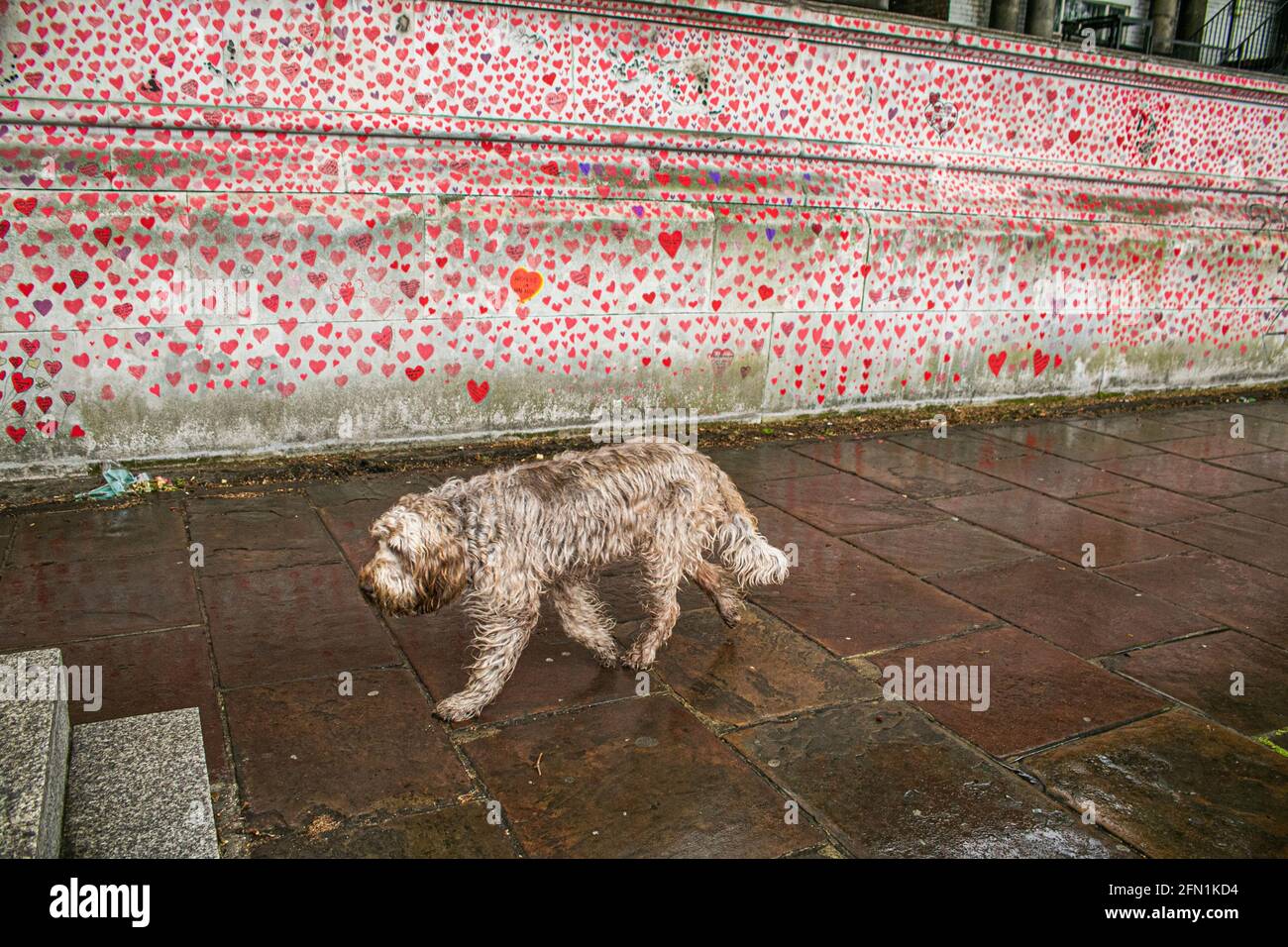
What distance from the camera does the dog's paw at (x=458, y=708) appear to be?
3.61m

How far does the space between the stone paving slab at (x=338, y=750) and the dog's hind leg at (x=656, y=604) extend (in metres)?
0.85

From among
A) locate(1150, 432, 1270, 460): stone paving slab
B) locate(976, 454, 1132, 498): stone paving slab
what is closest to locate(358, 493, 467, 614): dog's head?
locate(976, 454, 1132, 498): stone paving slab

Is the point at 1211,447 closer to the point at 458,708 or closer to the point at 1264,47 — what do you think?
the point at 458,708

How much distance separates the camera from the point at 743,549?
4145 millimetres

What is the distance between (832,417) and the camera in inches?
320

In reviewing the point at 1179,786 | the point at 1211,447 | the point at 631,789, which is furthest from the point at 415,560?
the point at 1211,447

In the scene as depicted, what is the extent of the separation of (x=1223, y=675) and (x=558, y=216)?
15.4 feet

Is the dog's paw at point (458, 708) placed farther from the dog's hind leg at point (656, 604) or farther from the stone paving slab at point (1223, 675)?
the stone paving slab at point (1223, 675)

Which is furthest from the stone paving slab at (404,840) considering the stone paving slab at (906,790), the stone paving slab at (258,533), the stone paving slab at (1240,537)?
the stone paving slab at (1240,537)

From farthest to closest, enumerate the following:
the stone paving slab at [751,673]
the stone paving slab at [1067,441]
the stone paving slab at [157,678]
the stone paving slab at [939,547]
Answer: the stone paving slab at [1067,441], the stone paving slab at [939,547], the stone paving slab at [751,673], the stone paving slab at [157,678]

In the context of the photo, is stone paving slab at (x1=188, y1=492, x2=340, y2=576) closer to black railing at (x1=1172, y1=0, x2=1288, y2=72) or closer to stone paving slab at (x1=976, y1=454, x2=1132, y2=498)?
stone paving slab at (x1=976, y1=454, x2=1132, y2=498)

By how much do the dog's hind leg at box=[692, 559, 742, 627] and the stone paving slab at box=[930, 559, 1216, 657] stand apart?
3.92 ft
